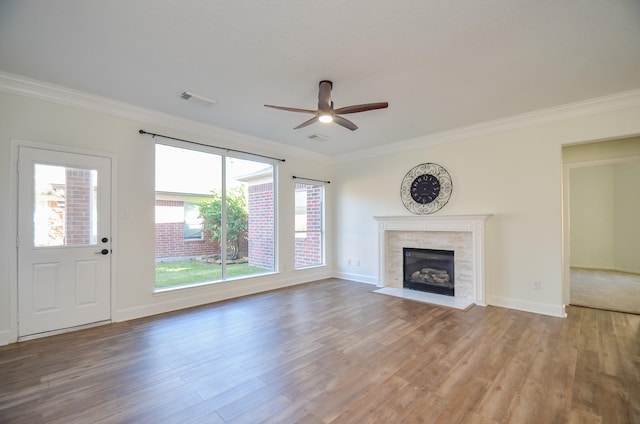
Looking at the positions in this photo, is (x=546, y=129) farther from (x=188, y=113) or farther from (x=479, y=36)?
(x=188, y=113)

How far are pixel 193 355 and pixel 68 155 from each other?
2.85 metres

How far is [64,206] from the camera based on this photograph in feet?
11.2

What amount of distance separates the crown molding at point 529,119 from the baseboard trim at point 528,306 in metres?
2.60

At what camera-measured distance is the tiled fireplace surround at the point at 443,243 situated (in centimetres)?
448

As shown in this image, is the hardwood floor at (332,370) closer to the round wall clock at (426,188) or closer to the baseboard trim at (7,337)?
the baseboard trim at (7,337)

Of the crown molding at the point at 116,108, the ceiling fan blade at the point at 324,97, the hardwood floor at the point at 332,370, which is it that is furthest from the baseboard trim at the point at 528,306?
the crown molding at the point at 116,108

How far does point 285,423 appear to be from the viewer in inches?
72.2

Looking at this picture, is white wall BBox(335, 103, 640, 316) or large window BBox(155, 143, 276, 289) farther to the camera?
large window BBox(155, 143, 276, 289)

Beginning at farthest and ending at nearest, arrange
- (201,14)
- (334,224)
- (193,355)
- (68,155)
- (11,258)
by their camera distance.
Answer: (334,224) → (68,155) → (11,258) → (193,355) → (201,14)

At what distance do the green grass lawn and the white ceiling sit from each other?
234 cm

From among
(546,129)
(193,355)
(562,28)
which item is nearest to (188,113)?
(193,355)

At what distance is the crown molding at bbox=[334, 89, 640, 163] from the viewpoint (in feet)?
11.7

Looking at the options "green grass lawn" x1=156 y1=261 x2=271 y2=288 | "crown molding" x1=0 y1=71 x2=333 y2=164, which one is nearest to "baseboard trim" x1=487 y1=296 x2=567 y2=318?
"green grass lawn" x1=156 y1=261 x2=271 y2=288

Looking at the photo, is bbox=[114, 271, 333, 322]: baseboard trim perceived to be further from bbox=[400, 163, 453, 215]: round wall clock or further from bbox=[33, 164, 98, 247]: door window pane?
bbox=[400, 163, 453, 215]: round wall clock
